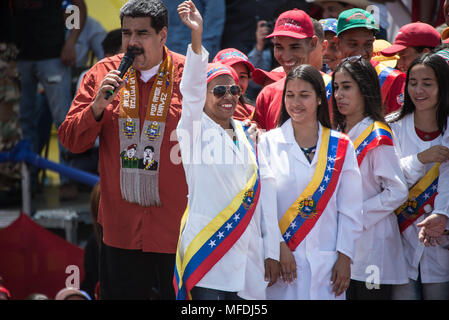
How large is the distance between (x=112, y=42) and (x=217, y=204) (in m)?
2.86

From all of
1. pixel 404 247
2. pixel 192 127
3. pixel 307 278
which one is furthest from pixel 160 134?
pixel 404 247

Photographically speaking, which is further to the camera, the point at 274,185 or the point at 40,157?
the point at 40,157

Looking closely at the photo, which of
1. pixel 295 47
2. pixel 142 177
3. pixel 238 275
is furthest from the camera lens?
pixel 295 47

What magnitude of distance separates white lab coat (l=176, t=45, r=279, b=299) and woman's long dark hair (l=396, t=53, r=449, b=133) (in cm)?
126

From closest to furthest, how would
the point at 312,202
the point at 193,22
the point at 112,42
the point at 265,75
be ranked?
the point at 193,22, the point at 312,202, the point at 265,75, the point at 112,42

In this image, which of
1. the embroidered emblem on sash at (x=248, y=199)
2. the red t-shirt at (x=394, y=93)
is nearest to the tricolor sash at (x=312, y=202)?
the embroidered emblem on sash at (x=248, y=199)

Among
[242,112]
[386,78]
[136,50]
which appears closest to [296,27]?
[386,78]

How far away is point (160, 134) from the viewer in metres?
4.20

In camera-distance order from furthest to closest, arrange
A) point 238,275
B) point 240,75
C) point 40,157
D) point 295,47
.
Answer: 1. point 40,157
2. point 240,75
3. point 295,47
4. point 238,275

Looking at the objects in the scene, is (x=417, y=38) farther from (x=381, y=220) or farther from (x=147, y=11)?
(x=147, y=11)

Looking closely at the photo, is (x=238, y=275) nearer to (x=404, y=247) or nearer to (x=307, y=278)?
(x=307, y=278)

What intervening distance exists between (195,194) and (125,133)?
2.28 feet

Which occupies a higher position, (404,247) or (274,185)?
(274,185)

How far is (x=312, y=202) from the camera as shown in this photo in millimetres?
3881
